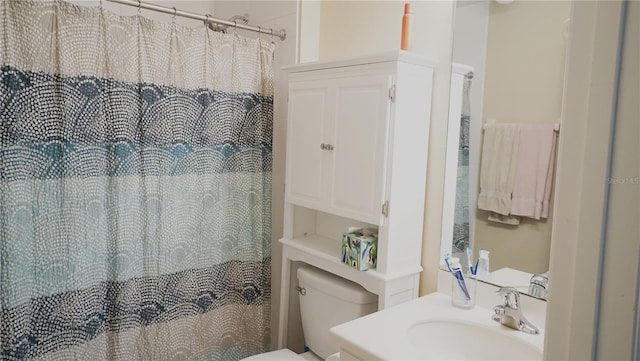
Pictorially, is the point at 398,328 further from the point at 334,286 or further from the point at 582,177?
the point at 582,177

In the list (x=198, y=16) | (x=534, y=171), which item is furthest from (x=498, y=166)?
(x=198, y=16)

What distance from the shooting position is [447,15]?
67.2 inches

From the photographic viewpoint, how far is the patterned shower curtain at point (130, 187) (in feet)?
5.35

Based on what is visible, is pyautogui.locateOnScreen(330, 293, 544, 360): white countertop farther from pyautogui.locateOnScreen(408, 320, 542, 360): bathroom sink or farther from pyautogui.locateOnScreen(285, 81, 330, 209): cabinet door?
pyautogui.locateOnScreen(285, 81, 330, 209): cabinet door

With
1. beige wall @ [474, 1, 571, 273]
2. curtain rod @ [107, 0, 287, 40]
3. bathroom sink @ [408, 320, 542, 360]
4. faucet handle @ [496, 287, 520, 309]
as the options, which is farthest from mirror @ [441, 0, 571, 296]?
curtain rod @ [107, 0, 287, 40]

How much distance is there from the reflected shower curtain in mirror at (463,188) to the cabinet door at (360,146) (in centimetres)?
29

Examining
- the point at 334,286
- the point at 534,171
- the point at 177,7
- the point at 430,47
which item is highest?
the point at 177,7

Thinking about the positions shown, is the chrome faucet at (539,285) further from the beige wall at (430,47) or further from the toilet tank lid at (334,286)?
the toilet tank lid at (334,286)

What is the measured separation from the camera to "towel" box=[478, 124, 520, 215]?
1553mm

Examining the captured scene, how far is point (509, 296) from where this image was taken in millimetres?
1464

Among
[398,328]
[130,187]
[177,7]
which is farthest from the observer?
[177,7]

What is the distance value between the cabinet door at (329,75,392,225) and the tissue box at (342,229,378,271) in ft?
0.30

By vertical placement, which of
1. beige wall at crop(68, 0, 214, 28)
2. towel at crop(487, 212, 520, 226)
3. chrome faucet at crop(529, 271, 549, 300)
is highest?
beige wall at crop(68, 0, 214, 28)

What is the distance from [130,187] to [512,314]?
1499mm
